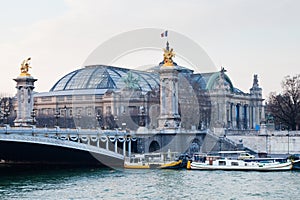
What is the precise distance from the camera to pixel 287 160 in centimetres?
4866

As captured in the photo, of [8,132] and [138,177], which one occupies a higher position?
[8,132]

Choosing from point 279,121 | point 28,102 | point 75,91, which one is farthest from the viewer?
point 75,91

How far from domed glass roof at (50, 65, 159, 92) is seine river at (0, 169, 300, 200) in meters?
45.3

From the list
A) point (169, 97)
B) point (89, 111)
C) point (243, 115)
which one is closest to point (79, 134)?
point (169, 97)

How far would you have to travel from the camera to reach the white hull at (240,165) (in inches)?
1855

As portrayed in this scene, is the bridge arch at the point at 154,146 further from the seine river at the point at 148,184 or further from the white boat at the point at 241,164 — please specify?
the seine river at the point at 148,184

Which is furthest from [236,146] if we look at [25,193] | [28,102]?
[25,193]

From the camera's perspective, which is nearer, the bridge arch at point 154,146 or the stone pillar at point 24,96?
the bridge arch at point 154,146

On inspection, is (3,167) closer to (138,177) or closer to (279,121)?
(138,177)

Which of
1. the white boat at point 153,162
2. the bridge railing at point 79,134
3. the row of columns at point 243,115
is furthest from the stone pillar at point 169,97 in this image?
the row of columns at point 243,115

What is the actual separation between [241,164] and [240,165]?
0.43 ft

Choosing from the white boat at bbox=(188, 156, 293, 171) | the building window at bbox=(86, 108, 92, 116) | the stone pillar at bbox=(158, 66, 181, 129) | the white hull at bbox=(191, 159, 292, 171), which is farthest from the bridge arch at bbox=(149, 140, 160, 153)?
the building window at bbox=(86, 108, 92, 116)

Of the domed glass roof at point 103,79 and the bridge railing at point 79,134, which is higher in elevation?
the domed glass roof at point 103,79

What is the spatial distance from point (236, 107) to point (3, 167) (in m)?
57.9
